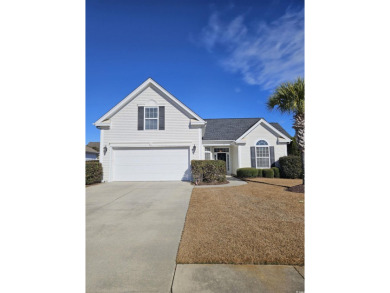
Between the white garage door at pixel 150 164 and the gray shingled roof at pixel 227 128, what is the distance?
484 cm

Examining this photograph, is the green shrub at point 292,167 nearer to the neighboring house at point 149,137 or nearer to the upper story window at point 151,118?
the neighboring house at point 149,137

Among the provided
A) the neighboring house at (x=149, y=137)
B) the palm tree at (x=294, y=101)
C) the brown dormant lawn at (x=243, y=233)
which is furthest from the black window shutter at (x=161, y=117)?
the brown dormant lawn at (x=243, y=233)

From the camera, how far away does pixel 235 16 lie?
309 cm

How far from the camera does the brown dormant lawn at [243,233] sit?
2.47 m

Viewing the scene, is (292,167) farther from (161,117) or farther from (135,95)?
(135,95)

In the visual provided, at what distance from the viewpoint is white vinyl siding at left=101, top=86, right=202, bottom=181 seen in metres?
11.1

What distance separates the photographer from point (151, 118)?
11.4 metres

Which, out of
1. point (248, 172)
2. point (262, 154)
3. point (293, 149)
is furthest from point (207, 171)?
point (293, 149)

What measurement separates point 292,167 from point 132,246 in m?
12.5

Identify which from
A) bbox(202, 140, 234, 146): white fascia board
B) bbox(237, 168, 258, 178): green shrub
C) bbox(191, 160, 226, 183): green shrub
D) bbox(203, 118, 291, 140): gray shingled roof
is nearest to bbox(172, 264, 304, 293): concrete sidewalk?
A: bbox(191, 160, 226, 183): green shrub
